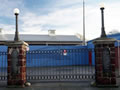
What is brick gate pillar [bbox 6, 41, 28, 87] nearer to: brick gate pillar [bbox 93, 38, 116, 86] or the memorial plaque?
brick gate pillar [bbox 93, 38, 116, 86]

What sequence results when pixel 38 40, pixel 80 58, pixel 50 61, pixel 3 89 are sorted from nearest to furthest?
pixel 3 89 < pixel 50 61 < pixel 80 58 < pixel 38 40

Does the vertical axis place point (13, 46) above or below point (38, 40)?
below

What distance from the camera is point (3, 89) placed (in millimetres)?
8062

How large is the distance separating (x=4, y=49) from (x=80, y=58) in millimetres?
10378

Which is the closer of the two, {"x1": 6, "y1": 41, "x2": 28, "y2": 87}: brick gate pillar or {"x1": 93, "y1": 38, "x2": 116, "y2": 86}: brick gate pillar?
{"x1": 93, "y1": 38, "x2": 116, "y2": 86}: brick gate pillar

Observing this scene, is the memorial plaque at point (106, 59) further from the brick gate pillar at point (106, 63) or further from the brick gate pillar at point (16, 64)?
the brick gate pillar at point (16, 64)

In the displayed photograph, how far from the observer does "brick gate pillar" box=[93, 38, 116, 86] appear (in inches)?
334

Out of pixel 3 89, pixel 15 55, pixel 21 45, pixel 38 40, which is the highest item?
pixel 38 40

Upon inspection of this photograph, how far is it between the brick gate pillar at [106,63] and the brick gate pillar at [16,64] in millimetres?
4177

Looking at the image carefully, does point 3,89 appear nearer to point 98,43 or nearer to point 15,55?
point 15,55

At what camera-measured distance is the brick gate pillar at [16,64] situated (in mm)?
8617

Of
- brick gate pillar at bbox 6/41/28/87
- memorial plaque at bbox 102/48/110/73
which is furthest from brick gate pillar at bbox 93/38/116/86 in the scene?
brick gate pillar at bbox 6/41/28/87

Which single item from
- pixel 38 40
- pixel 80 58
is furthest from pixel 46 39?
pixel 80 58

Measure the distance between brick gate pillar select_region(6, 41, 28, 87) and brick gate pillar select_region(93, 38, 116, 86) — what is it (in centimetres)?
418
